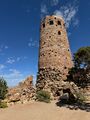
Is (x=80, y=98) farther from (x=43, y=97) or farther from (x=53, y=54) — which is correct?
(x=53, y=54)

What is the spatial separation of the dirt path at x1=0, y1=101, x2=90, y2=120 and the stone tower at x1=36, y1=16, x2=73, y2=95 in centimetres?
927

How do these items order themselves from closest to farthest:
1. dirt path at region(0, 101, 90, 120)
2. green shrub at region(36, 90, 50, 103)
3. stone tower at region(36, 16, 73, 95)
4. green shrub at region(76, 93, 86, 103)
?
A: dirt path at region(0, 101, 90, 120)
green shrub at region(36, 90, 50, 103)
green shrub at region(76, 93, 86, 103)
stone tower at region(36, 16, 73, 95)

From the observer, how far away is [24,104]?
23375 mm

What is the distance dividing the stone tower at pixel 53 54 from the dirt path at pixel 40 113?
365 inches

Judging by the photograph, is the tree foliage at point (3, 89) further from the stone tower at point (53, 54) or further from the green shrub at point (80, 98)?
the green shrub at point (80, 98)

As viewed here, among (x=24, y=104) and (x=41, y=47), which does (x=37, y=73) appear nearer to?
(x=41, y=47)

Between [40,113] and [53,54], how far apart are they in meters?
15.9

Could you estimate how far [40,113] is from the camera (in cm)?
1995

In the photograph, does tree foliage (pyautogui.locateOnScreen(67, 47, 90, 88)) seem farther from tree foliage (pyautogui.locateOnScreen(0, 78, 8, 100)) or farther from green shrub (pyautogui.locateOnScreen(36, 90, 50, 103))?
tree foliage (pyautogui.locateOnScreen(0, 78, 8, 100))

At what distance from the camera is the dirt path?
18.5m

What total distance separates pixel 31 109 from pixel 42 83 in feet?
39.5

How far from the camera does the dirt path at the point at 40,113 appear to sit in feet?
60.7

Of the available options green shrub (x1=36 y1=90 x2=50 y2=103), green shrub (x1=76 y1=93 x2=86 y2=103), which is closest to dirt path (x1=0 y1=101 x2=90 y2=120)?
green shrub (x1=36 y1=90 x2=50 y2=103)

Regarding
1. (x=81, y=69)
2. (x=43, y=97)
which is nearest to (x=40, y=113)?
(x=43, y=97)
